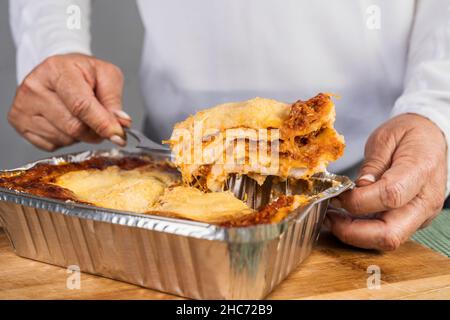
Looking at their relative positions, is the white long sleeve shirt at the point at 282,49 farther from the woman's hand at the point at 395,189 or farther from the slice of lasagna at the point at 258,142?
the slice of lasagna at the point at 258,142

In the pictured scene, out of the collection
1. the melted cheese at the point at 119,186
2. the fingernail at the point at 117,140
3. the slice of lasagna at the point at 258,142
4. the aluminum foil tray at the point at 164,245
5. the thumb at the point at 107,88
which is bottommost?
the aluminum foil tray at the point at 164,245

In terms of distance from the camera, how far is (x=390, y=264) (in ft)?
5.42

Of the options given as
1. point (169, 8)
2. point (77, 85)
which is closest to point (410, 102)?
point (169, 8)

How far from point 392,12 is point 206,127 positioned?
101 cm

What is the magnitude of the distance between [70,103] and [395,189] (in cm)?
129

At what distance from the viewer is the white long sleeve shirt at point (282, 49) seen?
7.29ft

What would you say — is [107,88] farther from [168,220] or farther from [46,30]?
[168,220]

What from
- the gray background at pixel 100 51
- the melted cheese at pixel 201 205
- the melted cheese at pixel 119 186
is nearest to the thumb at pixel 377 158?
the melted cheese at pixel 201 205

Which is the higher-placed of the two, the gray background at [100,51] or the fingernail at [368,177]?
the gray background at [100,51]

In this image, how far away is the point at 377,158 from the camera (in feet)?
5.89

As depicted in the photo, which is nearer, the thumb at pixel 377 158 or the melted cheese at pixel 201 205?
the melted cheese at pixel 201 205

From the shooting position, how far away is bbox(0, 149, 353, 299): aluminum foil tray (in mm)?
1276

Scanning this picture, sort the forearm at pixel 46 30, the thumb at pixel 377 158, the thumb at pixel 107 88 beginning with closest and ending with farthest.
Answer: the thumb at pixel 377 158 < the thumb at pixel 107 88 < the forearm at pixel 46 30

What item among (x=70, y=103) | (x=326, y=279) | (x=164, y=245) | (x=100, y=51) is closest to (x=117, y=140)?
(x=70, y=103)
